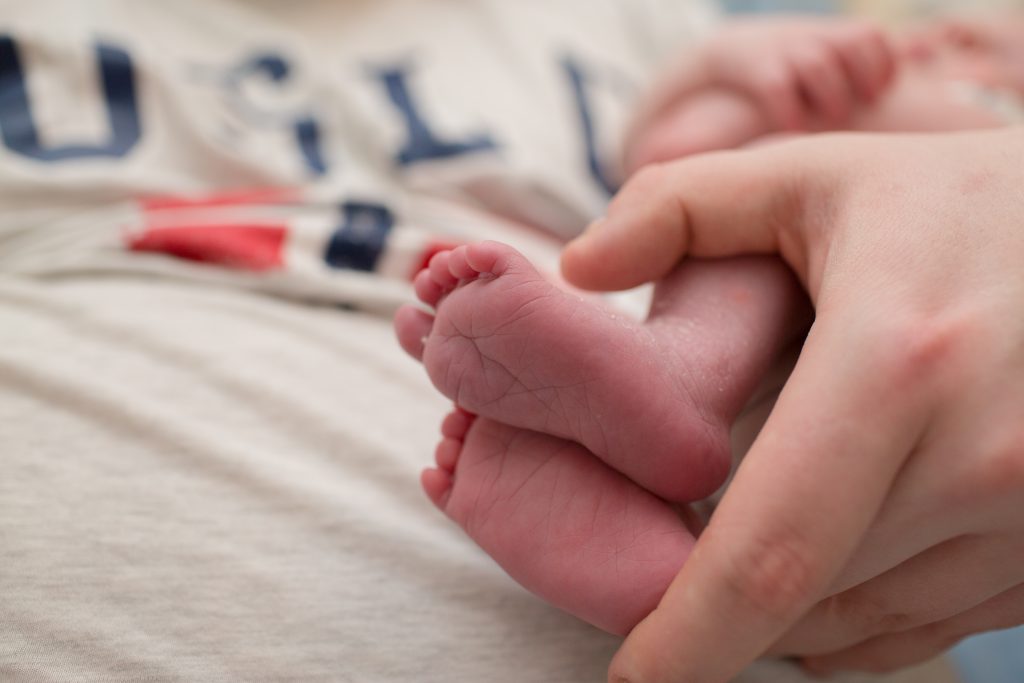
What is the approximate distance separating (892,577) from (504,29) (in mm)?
908

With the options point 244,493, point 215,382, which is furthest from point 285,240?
point 244,493

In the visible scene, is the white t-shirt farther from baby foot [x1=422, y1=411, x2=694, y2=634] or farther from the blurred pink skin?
baby foot [x1=422, y1=411, x2=694, y2=634]

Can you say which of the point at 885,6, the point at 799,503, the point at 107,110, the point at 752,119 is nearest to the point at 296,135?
the point at 107,110

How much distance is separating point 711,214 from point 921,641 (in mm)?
296

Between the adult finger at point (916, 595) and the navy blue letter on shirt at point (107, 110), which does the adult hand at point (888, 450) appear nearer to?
the adult finger at point (916, 595)

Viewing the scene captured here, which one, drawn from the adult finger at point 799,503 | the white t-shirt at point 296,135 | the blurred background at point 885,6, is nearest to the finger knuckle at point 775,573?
the adult finger at point 799,503

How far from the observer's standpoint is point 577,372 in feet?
1.34

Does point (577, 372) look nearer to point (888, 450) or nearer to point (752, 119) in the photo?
point (888, 450)

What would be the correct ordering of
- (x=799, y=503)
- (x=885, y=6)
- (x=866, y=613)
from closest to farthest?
(x=799, y=503) < (x=866, y=613) < (x=885, y=6)

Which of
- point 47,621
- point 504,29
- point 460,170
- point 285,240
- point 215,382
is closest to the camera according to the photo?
point 47,621

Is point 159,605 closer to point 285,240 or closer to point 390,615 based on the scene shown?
point 390,615

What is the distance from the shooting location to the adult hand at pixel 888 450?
1.09 feet

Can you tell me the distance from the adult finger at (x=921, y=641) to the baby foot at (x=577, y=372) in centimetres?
16

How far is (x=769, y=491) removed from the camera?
0.34 meters
